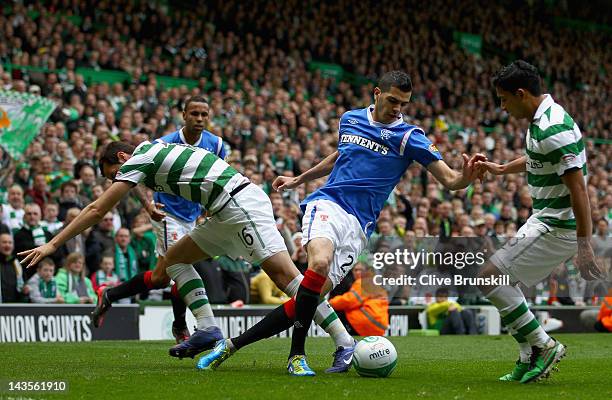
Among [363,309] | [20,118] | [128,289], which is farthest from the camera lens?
[20,118]

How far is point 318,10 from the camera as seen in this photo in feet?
96.7

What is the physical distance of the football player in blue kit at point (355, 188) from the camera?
7.36 m

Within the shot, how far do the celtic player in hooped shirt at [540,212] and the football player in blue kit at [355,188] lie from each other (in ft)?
2.07

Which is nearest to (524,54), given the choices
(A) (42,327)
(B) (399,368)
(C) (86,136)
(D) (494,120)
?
(D) (494,120)

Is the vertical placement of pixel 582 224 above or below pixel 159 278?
above

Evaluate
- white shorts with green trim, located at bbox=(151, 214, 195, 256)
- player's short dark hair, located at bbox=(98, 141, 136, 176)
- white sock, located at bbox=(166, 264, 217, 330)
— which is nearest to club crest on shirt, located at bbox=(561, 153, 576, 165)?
white sock, located at bbox=(166, 264, 217, 330)

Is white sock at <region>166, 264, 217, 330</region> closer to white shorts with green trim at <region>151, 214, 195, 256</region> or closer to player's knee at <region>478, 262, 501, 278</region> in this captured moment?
white shorts with green trim at <region>151, 214, 195, 256</region>

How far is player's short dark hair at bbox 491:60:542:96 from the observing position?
6746 mm

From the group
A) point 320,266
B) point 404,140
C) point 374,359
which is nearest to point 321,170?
point 404,140

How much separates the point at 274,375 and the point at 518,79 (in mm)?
2741

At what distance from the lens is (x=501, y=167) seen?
719 centimetres

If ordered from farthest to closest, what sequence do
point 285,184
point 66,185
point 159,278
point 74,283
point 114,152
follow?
1. point 66,185
2. point 74,283
3. point 159,278
4. point 285,184
5. point 114,152

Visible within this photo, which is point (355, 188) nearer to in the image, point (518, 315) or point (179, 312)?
point (518, 315)

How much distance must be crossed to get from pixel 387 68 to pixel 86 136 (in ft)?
49.0
